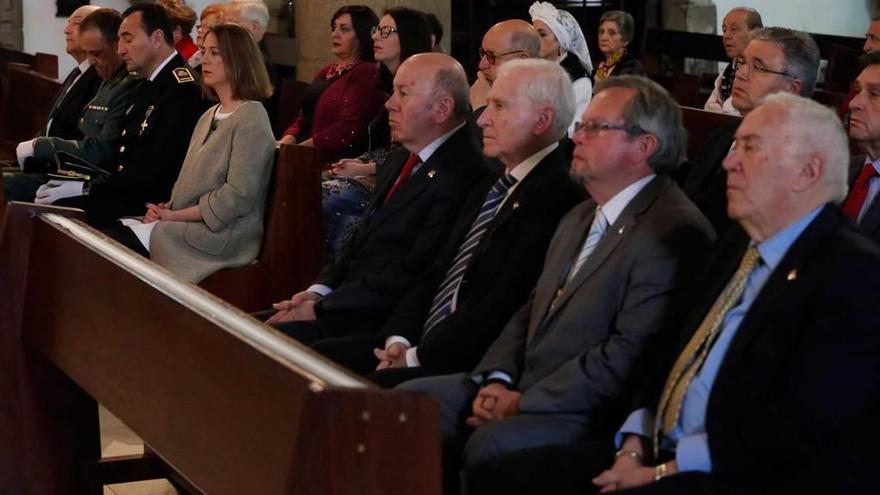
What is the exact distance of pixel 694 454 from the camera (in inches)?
103

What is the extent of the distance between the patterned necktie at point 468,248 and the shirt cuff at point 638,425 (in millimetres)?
924

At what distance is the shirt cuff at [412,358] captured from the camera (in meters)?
3.62

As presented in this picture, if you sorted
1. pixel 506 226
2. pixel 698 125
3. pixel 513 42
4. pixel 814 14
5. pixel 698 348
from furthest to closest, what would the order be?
pixel 814 14 → pixel 513 42 → pixel 698 125 → pixel 506 226 → pixel 698 348

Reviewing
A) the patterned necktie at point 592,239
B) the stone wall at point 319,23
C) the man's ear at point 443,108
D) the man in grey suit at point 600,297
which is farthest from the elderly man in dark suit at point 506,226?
the stone wall at point 319,23

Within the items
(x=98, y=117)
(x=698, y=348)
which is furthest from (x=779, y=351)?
(x=98, y=117)

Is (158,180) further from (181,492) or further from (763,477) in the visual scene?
(763,477)

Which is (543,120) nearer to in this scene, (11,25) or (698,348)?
(698,348)

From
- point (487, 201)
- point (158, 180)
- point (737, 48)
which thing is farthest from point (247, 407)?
point (737, 48)

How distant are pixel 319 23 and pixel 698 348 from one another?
6.24 meters

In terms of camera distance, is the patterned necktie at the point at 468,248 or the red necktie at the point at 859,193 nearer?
the red necktie at the point at 859,193

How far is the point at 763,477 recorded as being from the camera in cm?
256

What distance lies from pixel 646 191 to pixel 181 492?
1.60 meters

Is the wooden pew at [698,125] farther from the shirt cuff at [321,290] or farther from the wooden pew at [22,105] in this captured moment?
the wooden pew at [22,105]

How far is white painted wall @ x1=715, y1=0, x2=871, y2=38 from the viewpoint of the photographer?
37.8 feet
